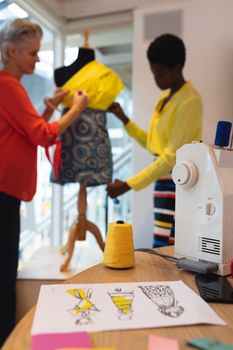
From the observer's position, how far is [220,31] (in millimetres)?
1892

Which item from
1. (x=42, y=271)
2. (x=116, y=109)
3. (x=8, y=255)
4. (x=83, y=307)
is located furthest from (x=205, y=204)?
(x=42, y=271)

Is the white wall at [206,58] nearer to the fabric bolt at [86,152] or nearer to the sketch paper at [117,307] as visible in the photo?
the fabric bolt at [86,152]

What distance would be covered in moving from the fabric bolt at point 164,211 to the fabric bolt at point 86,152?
0.91 feet

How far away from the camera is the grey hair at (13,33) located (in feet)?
4.40

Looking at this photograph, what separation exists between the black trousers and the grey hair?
0.59m

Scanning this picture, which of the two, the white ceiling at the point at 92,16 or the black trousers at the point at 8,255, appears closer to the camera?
the black trousers at the point at 8,255

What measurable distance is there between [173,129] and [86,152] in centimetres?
44

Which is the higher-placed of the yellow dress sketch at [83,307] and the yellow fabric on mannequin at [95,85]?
the yellow fabric on mannequin at [95,85]

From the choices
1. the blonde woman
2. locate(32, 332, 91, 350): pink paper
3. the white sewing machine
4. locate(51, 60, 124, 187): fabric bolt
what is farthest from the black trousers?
locate(32, 332, 91, 350): pink paper

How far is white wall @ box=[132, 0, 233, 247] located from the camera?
1.89 metres

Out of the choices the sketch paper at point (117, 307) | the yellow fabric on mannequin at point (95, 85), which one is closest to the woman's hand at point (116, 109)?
the yellow fabric on mannequin at point (95, 85)

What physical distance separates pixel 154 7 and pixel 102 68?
28.4 inches

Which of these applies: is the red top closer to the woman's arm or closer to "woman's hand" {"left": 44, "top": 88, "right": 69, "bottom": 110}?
the woman's arm

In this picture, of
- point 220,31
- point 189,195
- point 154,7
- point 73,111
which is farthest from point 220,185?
point 154,7
